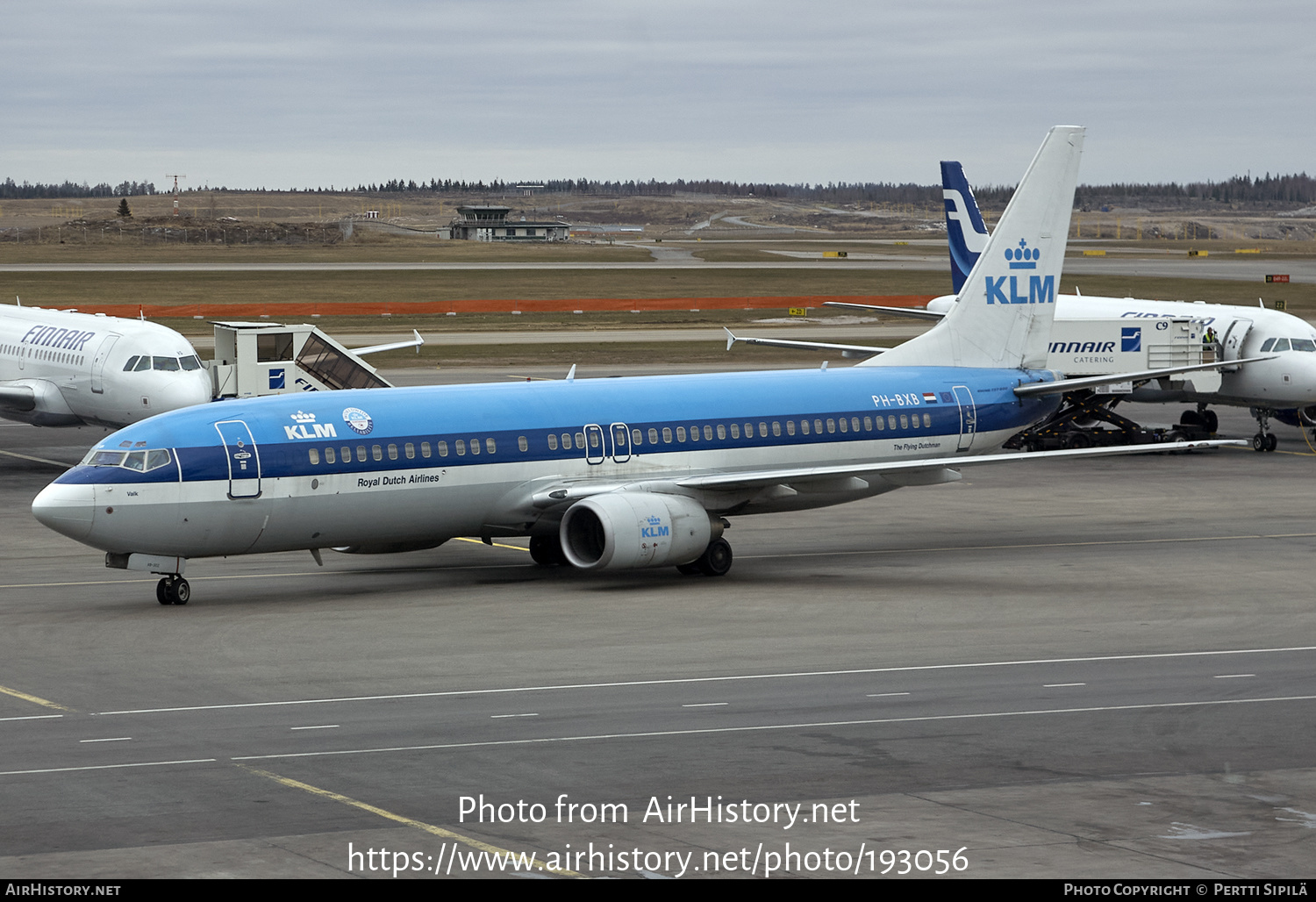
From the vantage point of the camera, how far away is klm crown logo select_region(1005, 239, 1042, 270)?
41531mm

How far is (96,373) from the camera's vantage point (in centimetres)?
5044

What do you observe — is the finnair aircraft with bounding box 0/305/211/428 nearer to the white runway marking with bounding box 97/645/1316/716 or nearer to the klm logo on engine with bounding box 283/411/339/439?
the klm logo on engine with bounding box 283/411/339/439

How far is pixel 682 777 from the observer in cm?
1992

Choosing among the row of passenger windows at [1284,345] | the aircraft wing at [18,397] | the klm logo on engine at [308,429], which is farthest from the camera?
the row of passenger windows at [1284,345]

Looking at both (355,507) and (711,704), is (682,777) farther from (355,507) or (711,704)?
(355,507)

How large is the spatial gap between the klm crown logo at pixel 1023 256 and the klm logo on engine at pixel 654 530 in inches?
528

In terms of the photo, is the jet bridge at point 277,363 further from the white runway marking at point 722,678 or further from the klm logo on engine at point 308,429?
the white runway marking at point 722,678

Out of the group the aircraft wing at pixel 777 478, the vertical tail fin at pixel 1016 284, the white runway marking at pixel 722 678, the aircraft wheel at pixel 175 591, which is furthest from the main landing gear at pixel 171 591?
the vertical tail fin at pixel 1016 284

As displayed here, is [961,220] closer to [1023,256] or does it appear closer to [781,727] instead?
[1023,256]

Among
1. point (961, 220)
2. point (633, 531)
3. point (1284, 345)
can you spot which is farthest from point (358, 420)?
point (961, 220)

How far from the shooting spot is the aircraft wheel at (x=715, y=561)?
34.8 meters

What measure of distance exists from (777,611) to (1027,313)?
14.1 meters

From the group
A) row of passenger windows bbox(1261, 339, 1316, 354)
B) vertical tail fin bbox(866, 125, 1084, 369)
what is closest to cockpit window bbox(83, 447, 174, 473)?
vertical tail fin bbox(866, 125, 1084, 369)

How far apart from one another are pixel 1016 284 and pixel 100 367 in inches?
1050
